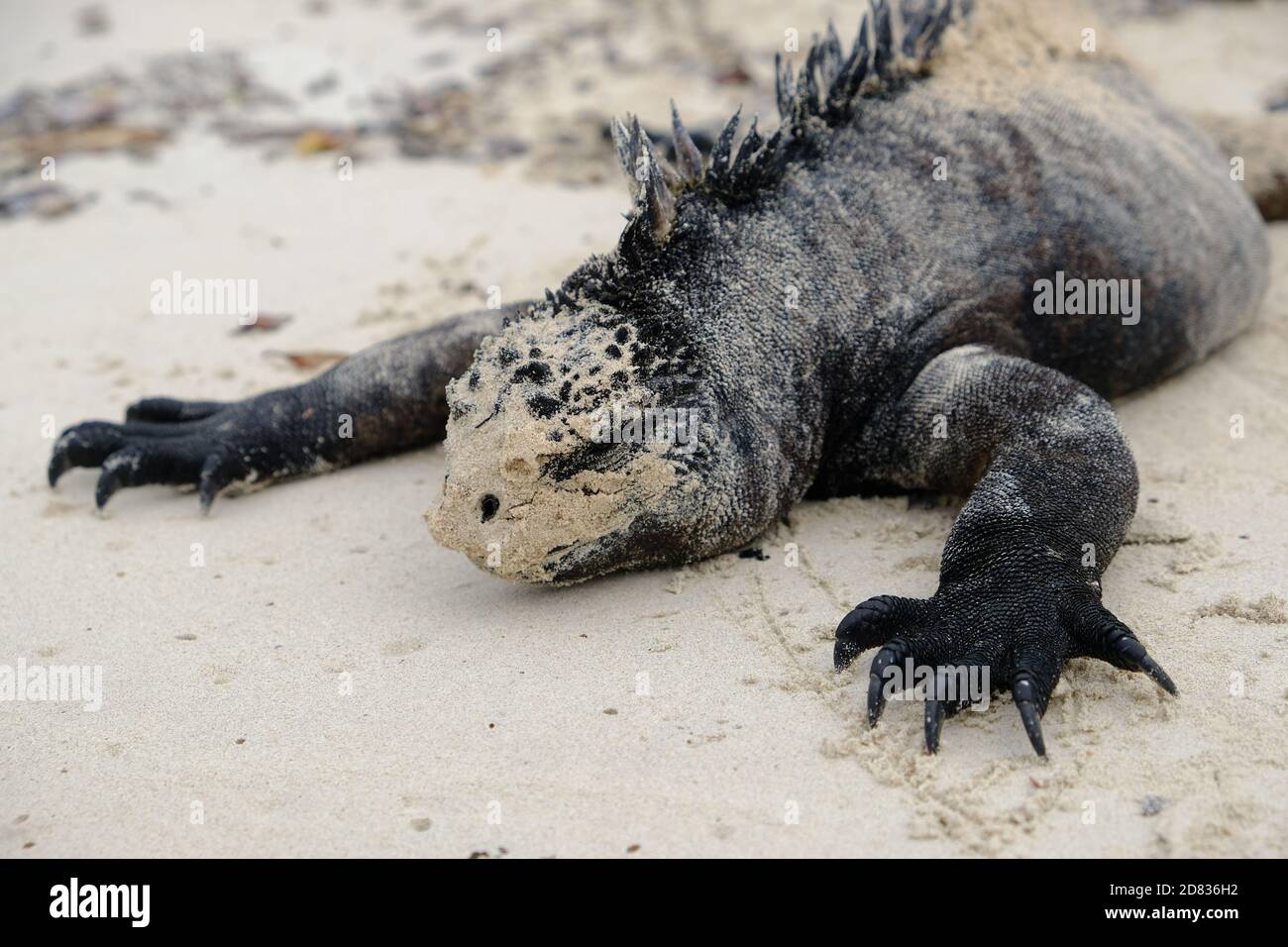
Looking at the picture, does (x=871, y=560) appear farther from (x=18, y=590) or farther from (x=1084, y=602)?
(x=18, y=590)

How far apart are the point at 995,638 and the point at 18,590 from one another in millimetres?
2694

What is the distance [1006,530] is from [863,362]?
75 cm

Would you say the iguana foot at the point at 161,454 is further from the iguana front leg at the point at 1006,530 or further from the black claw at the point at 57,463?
the iguana front leg at the point at 1006,530

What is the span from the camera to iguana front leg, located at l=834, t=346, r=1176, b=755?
110 inches

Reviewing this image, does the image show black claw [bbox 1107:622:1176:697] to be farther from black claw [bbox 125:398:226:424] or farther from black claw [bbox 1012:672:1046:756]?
black claw [bbox 125:398:226:424]

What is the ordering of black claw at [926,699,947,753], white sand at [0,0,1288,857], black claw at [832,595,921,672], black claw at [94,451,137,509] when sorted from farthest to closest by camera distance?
1. black claw at [94,451,137,509]
2. black claw at [832,595,921,672]
3. black claw at [926,699,947,753]
4. white sand at [0,0,1288,857]

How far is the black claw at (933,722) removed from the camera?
2654 mm

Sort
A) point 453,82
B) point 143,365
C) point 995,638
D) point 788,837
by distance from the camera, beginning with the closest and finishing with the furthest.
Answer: point 788,837, point 995,638, point 143,365, point 453,82

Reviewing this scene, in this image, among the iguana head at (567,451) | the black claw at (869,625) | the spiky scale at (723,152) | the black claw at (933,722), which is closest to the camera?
the black claw at (933,722)

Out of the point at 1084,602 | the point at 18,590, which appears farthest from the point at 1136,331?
the point at 18,590

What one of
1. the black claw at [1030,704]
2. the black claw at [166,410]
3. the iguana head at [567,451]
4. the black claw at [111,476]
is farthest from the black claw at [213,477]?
the black claw at [1030,704]

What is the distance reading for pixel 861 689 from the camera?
2.90 m

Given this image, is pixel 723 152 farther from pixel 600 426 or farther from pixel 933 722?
pixel 933 722

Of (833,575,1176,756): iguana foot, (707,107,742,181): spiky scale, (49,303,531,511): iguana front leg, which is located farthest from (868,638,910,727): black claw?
(49,303,531,511): iguana front leg
